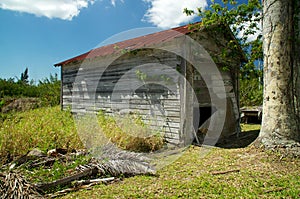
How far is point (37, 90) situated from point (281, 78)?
18784 millimetres

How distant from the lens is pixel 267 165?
4.45 m

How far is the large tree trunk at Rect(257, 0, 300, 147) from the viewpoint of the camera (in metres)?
5.02

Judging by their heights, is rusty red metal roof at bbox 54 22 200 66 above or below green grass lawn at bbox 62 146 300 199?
above

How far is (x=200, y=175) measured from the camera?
13.8 ft

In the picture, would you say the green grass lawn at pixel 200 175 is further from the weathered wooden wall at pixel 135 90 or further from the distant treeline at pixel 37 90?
the distant treeline at pixel 37 90

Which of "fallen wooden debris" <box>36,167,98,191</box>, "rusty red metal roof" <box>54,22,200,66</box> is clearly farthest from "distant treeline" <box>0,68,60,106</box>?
"fallen wooden debris" <box>36,167,98,191</box>

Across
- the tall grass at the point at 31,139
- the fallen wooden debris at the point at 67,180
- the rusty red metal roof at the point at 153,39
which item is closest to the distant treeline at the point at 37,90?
the rusty red metal roof at the point at 153,39

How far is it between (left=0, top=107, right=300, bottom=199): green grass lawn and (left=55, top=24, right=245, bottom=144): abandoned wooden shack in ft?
5.46

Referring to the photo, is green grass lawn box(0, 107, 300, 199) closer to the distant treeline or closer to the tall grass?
the tall grass

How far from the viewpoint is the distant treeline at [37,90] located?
16.2 metres

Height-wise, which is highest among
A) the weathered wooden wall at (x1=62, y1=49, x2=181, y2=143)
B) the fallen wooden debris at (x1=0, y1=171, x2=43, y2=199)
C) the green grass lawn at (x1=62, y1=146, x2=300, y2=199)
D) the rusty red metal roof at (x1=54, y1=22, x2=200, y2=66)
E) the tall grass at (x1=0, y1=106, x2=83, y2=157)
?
the rusty red metal roof at (x1=54, y1=22, x2=200, y2=66)

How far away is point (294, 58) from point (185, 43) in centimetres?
289

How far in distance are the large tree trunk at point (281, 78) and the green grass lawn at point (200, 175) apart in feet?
1.97

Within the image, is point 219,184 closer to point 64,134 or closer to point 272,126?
point 272,126
